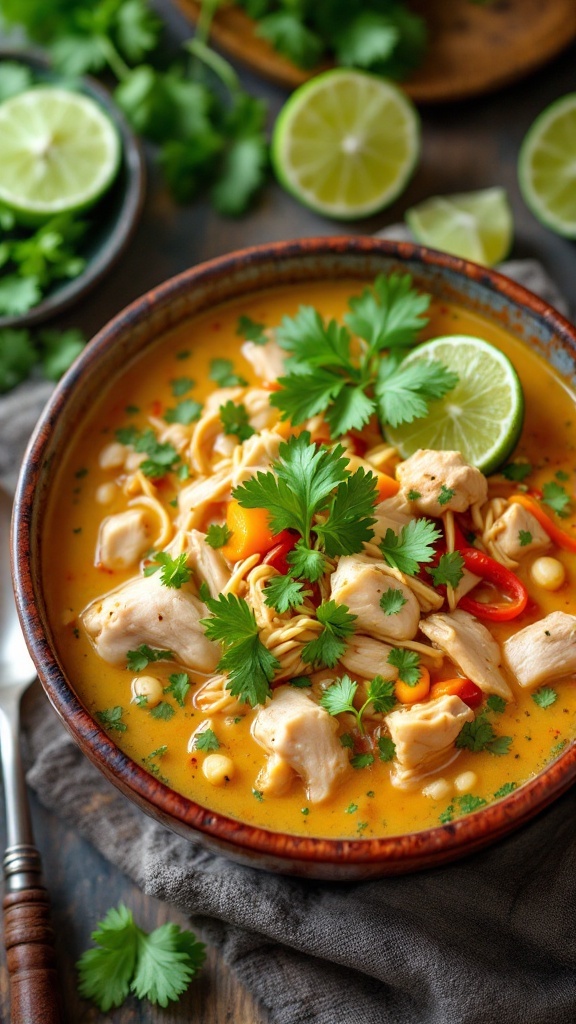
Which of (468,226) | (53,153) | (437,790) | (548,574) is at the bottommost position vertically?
(437,790)

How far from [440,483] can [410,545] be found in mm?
260

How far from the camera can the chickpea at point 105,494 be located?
423 centimetres

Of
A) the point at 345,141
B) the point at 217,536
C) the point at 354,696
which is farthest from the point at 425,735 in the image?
the point at 345,141

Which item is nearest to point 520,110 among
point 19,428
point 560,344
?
point 560,344

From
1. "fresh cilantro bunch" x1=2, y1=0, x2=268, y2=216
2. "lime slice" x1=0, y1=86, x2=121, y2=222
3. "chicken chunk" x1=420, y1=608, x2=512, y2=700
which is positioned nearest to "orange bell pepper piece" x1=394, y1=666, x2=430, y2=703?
"chicken chunk" x1=420, y1=608, x2=512, y2=700

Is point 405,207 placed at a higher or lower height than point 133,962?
higher

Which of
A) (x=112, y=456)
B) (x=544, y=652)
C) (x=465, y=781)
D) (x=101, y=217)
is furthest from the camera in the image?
(x=101, y=217)

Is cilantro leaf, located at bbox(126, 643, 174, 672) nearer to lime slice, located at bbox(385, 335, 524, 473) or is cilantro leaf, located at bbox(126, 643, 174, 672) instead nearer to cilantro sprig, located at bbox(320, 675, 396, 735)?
cilantro sprig, located at bbox(320, 675, 396, 735)

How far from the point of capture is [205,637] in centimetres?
373

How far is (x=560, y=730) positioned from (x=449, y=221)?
2731mm

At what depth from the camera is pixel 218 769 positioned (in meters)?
3.61

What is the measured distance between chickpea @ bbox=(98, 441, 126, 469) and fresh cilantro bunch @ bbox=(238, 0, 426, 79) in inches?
101

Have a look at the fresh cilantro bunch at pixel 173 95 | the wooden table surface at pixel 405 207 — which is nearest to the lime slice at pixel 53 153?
the fresh cilantro bunch at pixel 173 95

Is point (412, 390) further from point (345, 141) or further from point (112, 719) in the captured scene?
point (345, 141)
